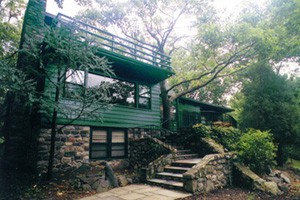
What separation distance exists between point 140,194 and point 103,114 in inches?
180

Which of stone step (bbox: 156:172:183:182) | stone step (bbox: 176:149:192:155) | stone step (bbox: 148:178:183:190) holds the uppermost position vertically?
stone step (bbox: 176:149:192:155)

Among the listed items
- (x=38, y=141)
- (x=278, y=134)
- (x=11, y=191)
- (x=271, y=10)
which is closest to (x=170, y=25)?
(x=271, y=10)

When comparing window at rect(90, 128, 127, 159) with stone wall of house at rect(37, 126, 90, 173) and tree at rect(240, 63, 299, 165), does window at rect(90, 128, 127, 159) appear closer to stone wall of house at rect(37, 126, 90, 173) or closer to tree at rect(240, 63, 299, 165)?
stone wall of house at rect(37, 126, 90, 173)

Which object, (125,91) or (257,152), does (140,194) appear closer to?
(257,152)

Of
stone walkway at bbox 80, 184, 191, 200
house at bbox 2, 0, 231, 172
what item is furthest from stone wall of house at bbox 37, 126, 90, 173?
stone walkway at bbox 80, 184, 191, 200

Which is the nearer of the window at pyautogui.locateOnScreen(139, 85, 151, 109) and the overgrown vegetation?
the overgrown vegetation

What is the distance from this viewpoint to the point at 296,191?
6.44 m

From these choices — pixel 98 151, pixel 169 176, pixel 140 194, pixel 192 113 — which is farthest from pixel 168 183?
pixel 192 113

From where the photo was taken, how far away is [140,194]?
5453mm

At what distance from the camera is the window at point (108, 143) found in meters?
8.88

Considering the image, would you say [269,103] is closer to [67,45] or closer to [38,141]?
[67,45]

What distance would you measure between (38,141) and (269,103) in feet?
38.6

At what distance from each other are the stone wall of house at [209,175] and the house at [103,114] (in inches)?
180

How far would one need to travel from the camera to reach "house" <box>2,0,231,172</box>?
7.54 metres
